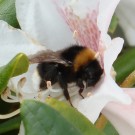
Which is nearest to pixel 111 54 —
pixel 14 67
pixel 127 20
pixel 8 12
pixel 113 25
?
pixel 14 67

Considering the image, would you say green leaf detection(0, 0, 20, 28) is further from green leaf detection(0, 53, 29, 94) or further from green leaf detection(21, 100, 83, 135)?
green leaf detection(21, 100, 83, 135)

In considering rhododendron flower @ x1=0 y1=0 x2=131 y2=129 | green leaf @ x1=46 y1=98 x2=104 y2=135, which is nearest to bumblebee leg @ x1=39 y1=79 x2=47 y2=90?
rhododendron flower @ x1=0 y1=0 x2=131 y2=129

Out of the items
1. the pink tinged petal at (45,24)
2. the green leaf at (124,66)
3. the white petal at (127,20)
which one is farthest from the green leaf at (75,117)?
the white petal at (127,20)

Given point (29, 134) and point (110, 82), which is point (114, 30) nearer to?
point (110, 82)

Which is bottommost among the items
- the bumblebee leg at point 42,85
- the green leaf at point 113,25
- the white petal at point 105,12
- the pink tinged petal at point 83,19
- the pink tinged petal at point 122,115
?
the green leaf at point 113,25

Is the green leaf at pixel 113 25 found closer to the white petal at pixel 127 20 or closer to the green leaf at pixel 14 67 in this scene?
the white petal at pixel 127 20

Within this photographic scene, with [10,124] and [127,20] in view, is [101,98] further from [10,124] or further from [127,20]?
[127,20]

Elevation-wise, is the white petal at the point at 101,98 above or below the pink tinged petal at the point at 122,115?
above
